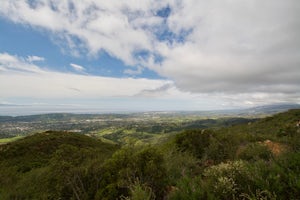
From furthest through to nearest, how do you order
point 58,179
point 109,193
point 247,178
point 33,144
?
1. point 33,144
2. point 58,179
3. point 109,193
4. point 247,178

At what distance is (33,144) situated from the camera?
2013 inches

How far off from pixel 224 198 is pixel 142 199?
2.38 metres

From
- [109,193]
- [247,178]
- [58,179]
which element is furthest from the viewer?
[58,179]

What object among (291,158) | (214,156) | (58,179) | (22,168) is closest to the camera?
(291,158)

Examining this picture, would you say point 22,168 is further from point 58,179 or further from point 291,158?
point 291,158

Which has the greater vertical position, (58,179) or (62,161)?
(62,161)

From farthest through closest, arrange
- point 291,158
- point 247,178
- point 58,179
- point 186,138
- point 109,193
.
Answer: point 186,138
point 58,179
point 109,193
point 291,158
point 247,178

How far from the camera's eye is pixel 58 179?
10.9 m

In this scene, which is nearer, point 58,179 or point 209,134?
point 58,179

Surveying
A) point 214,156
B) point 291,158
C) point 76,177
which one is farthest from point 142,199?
point 214,156

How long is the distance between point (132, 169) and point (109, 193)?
1.87 metres

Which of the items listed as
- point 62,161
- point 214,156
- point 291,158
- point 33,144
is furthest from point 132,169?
point 33,144

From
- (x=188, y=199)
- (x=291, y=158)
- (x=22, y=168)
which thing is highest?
(x=291, y=158)

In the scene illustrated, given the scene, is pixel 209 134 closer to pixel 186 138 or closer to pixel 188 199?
pixel 186 138
